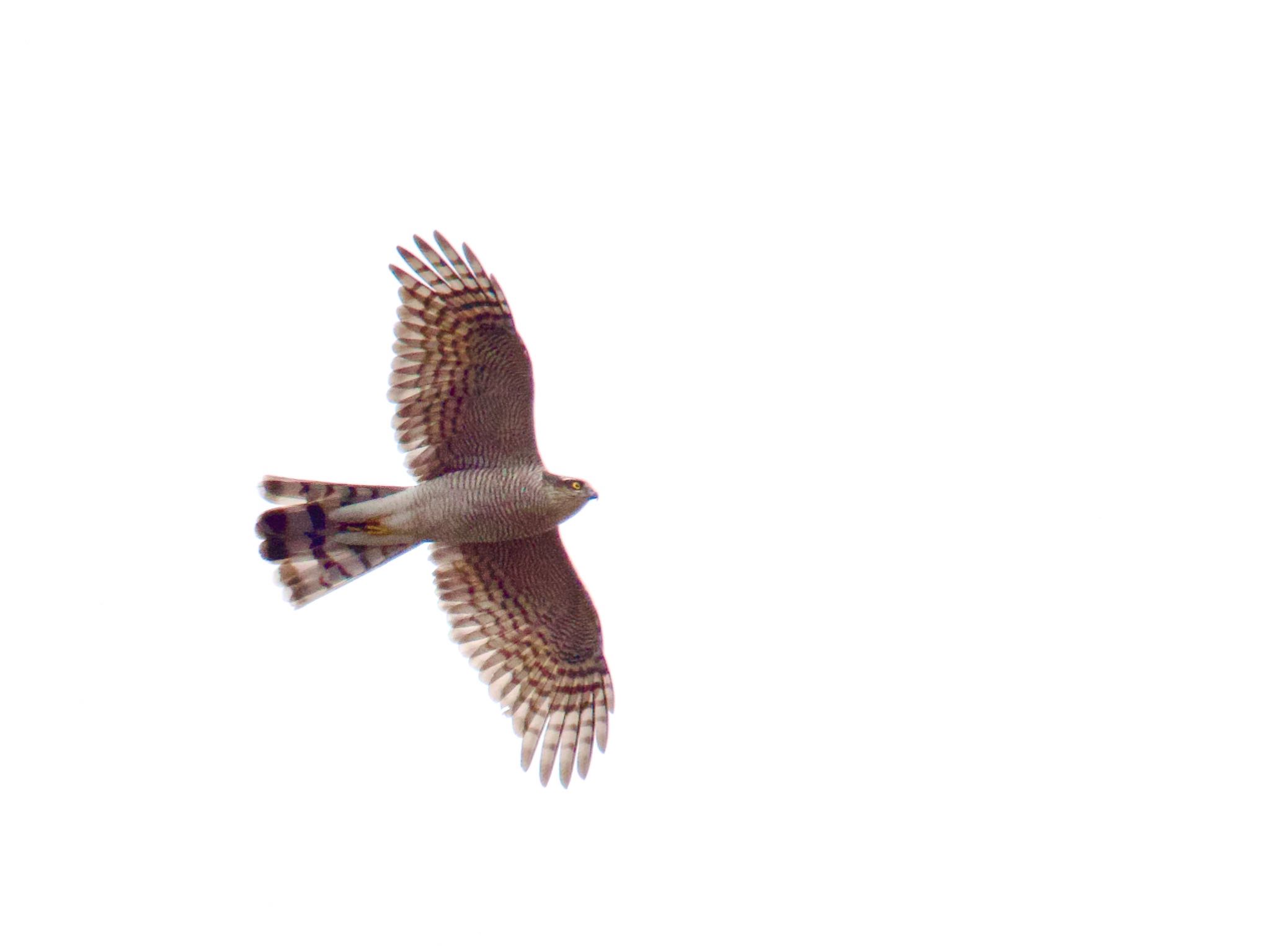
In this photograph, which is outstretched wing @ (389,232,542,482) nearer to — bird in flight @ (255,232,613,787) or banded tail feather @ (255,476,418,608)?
bird in flight @ (255,232,613,787)

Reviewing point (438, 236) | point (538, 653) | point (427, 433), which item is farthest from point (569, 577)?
point (438, 236)

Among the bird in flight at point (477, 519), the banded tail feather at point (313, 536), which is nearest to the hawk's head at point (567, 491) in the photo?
the bird in flight at point (477, 519)

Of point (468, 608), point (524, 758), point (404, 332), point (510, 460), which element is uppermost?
point (404, 332)

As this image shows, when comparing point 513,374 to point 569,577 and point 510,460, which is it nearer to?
point 510,460

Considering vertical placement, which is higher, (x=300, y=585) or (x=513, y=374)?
(x=513, y=374)

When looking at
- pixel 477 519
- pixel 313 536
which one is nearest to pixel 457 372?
pixel 477 519

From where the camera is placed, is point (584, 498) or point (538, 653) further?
point (538, 653)

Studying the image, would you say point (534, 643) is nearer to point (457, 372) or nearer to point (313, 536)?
point (313, 536)
